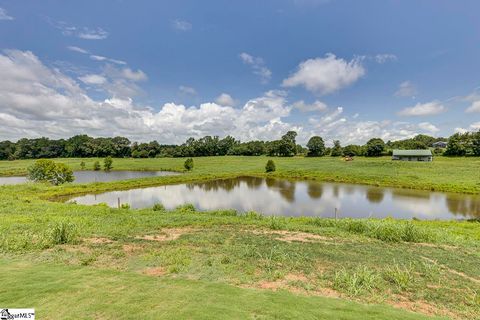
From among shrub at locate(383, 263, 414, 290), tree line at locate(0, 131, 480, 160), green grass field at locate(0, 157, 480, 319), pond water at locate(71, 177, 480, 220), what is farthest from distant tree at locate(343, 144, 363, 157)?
shrub at locate(383, 263, 414, 290)

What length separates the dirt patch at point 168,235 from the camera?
1267 centimetres

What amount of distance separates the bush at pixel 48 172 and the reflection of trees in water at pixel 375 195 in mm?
46858

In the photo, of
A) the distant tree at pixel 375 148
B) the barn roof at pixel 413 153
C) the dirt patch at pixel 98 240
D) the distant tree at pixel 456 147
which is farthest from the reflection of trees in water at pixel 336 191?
the distant tree at pixel 456 147

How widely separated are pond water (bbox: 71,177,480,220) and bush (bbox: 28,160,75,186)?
11.2 m

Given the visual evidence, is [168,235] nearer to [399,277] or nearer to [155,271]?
[155,271]

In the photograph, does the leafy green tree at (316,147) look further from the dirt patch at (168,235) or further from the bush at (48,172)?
A: the dirt patch at (168,235)

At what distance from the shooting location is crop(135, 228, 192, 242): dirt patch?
1267cm

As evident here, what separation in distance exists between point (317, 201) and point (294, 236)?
18.6 m

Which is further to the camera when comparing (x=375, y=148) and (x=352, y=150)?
(x=352, y=150)

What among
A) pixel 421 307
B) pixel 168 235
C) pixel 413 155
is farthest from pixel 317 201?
pixel 413 155

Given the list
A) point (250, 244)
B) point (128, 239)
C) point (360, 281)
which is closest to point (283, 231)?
point (250, 244)

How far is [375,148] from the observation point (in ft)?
304

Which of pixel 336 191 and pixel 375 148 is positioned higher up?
pixel 375 148

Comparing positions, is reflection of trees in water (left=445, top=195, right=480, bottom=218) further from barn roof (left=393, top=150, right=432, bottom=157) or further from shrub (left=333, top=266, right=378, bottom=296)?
barn roof (left=393, top=150, right=432, bottom=157)
